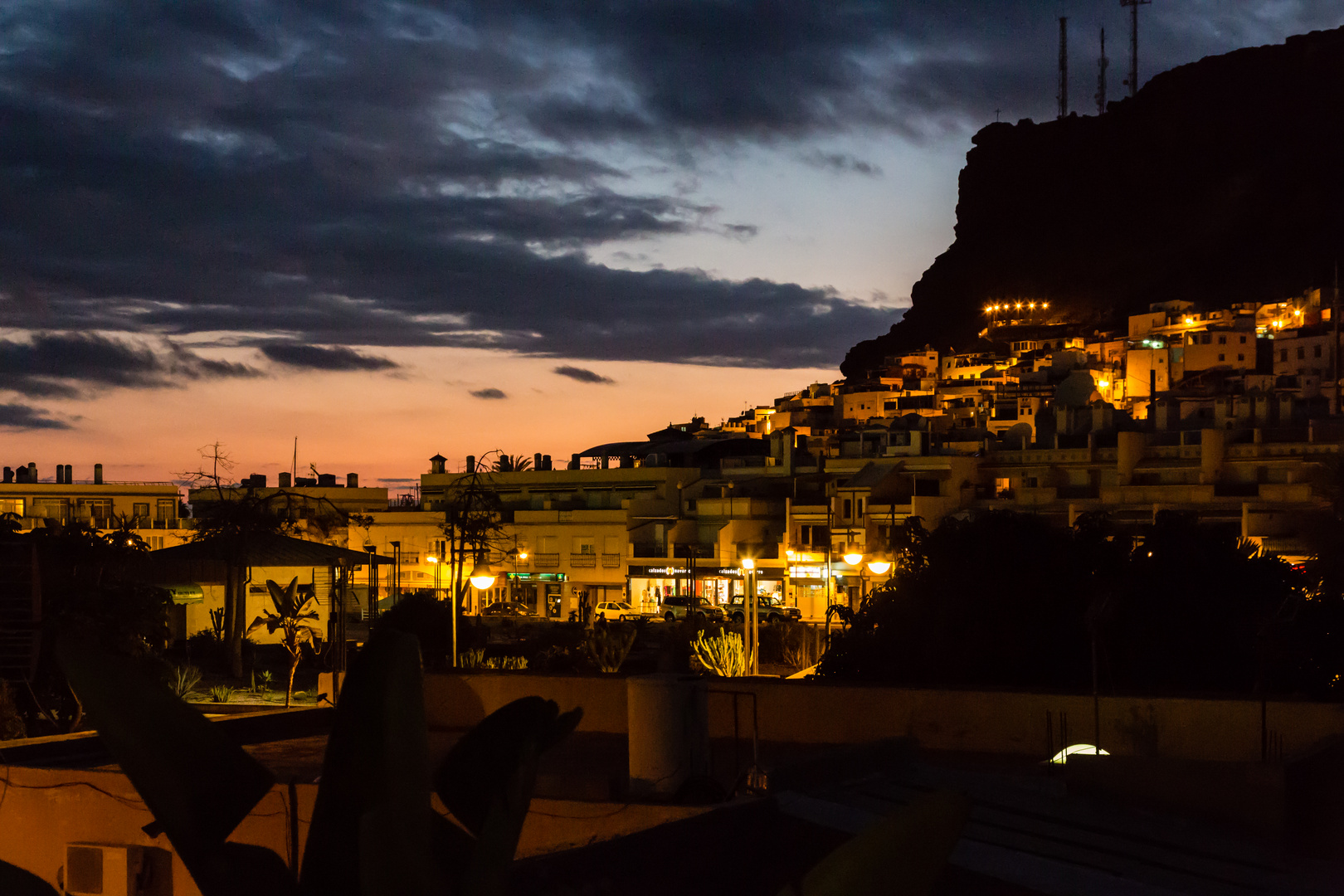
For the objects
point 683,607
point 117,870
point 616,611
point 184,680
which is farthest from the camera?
point 616,611

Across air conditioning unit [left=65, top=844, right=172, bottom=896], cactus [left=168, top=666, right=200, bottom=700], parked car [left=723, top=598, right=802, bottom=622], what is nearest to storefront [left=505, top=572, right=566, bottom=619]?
parked car [left=723, top=598, right=802, bottom=622]

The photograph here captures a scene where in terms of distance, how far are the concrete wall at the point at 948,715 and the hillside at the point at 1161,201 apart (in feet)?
389

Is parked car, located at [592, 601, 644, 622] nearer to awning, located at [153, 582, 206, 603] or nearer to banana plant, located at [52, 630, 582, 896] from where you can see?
awning, located at [153, 582, 206, 603]

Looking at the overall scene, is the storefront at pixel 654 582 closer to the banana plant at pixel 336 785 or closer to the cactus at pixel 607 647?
the cactus at pixel 607 647

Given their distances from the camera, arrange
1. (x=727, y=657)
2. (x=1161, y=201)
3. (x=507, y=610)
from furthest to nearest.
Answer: (x=1161, y=201), (x=507, y=610), (x=727, y=657)

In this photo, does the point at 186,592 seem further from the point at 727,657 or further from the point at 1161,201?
the point at 1161,201

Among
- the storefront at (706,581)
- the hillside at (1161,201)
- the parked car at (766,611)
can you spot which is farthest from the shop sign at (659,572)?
the hillside at (1161,201)

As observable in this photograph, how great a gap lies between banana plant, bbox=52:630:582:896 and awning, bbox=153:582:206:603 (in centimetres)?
3087

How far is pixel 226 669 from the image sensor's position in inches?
1084

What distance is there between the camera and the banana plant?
1.96 m

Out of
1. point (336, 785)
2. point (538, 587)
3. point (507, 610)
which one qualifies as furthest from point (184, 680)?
point (538, 587)

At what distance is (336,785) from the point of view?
213cm

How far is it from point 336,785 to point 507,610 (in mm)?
59238

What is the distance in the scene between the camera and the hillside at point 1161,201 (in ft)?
421
